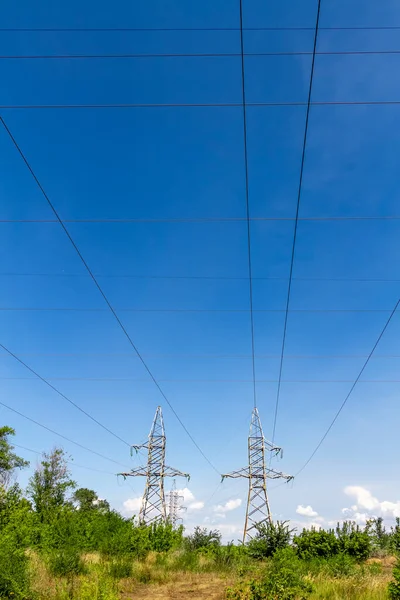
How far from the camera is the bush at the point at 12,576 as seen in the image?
36.2 feet

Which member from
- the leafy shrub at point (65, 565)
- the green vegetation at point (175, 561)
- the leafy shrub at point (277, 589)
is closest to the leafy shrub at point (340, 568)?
the green vegetation at point (175, 561)

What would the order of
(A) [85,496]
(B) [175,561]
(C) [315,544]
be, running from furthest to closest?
(A) [85,496] → (C) [315,544] → (B) [175,561]

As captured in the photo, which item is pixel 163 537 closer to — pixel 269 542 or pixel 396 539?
pixel 269 542

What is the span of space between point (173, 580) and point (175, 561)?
11.8 feet

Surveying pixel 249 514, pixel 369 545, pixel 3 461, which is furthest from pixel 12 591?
pixel 3 461

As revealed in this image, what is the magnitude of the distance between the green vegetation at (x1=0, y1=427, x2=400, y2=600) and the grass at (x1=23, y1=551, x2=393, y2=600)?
48 mm

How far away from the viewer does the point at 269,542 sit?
2303 cm

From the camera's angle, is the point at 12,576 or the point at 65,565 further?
the point at 65,565

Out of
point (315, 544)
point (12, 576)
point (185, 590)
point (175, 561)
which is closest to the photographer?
point (12, 576)

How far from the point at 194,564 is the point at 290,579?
10287mm

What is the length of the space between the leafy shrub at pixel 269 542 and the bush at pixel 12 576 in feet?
50.1

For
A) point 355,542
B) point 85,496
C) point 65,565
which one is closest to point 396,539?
point 355,542

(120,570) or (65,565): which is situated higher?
(65,565)

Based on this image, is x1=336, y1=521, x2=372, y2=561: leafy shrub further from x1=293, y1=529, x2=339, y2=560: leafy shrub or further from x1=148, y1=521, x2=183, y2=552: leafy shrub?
x1=148, y1=521, x2=183, y2=552: leafy shrub
